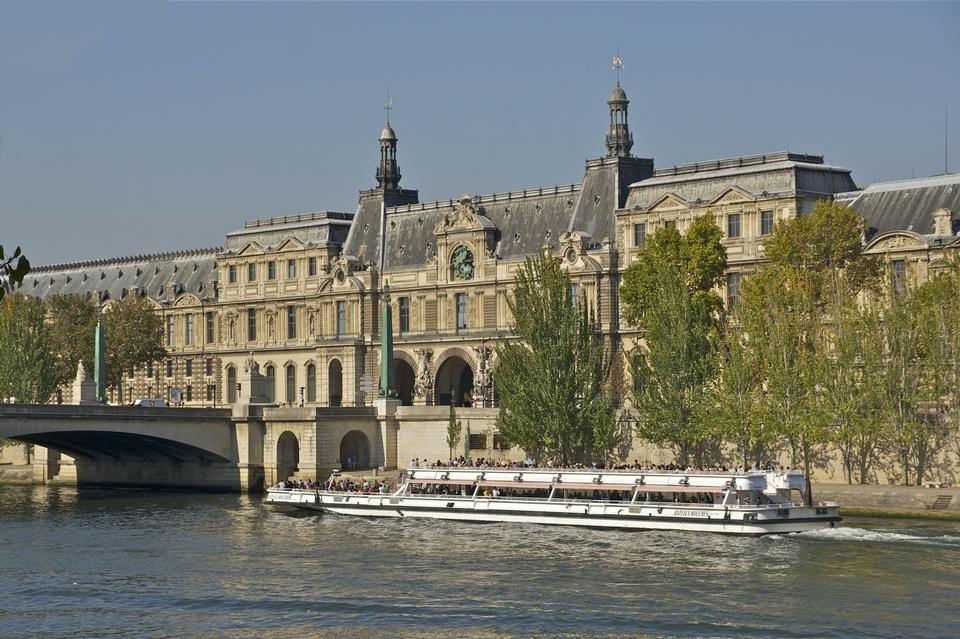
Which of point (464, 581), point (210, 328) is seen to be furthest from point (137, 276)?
point (464, 581)

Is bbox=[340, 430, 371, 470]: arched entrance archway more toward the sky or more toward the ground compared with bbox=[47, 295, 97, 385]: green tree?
more toward the ground

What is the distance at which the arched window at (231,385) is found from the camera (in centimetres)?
15825

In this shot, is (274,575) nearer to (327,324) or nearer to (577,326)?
(577,326)

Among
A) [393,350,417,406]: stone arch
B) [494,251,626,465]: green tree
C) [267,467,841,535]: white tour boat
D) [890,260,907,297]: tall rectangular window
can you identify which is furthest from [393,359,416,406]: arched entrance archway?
[890,260,907,297]: tall rectangular window

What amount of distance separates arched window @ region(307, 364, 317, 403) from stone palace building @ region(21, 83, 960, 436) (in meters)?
0.19

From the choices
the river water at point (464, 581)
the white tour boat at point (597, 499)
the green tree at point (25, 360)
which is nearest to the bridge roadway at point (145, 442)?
the green tree at point (25, 360)

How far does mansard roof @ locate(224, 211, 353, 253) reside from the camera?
152 meters

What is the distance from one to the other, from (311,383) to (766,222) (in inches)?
1810

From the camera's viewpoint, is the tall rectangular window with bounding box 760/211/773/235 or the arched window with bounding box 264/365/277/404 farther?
the arched window with bounding box 264/365/277/404

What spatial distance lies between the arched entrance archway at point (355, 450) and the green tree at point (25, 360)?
31.2 meters

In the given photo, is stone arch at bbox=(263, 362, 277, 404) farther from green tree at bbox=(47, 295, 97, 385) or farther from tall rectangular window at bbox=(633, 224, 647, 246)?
tall rectangular window at bbox=(633, 224, 647, 246)

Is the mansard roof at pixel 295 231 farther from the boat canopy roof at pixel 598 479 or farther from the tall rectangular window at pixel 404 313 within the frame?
the boat canopy roof at pixel 598 479

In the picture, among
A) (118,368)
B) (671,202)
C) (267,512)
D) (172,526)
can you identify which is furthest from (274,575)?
(118,368)

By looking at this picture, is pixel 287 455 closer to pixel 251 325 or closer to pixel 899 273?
pixel 251 325
